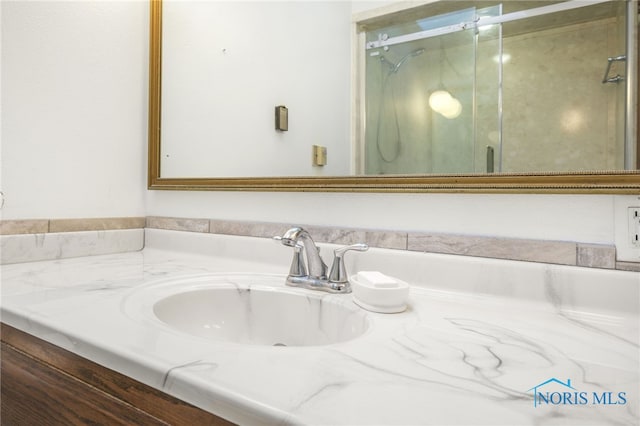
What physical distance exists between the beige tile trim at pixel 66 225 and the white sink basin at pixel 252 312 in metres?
0.53

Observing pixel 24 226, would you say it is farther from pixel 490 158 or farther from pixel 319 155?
pixel 490 158

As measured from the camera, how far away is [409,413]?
334mm

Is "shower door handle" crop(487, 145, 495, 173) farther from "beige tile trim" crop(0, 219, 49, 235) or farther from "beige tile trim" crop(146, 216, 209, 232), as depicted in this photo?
"beige tile trim" crop(0, 219, 49, 235)

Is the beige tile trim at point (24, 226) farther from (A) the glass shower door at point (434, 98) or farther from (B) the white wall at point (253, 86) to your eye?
(A) the glass shower door at point (434, 98)

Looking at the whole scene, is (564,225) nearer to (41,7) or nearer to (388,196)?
(388,196)

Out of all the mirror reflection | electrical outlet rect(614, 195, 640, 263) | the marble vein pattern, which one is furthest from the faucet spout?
the marble vein pattern

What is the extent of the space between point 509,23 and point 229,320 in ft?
2.88

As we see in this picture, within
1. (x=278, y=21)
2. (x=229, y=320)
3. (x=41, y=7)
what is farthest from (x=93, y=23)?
(x=229, y=320)

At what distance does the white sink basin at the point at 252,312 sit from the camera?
755mm

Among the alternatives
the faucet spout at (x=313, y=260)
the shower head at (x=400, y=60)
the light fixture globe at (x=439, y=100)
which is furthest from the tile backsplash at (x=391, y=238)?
the shower head at (x=400, y=60)

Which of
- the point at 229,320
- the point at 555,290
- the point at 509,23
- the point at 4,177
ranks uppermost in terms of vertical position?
the point at 509,23

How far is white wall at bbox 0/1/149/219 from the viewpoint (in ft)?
3.34

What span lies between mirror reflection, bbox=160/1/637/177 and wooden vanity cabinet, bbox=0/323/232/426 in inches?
25.6

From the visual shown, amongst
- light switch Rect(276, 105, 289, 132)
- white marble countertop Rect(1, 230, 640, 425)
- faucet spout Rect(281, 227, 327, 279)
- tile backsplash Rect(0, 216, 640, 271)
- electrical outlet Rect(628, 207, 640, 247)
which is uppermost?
light switch Rect(276, 105, 289, 132)
